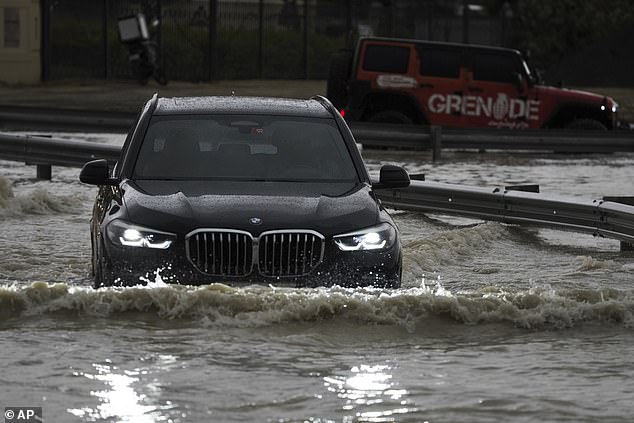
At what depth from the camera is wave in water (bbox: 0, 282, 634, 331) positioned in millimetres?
9828

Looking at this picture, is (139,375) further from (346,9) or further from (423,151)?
(346,9)

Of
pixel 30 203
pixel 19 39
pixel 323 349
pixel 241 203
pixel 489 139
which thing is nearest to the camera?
pixel 323 349

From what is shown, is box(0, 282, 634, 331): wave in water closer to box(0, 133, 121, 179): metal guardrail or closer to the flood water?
the flood water

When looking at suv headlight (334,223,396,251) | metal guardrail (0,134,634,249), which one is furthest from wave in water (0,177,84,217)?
suv headlight (334,223,396,251)

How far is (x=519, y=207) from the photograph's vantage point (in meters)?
16.1

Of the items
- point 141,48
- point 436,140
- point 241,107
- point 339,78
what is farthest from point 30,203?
point 141,48

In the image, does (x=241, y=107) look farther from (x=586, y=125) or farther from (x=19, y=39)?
(x=19, y=39)

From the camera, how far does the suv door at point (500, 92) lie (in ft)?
96.7

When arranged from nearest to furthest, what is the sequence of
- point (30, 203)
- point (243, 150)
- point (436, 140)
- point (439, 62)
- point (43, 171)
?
point (243, 150), point (30, 203), point (43, 171), point (436, 140), point (439, 62)

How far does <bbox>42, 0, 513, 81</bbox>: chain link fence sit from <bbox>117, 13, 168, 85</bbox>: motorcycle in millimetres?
956

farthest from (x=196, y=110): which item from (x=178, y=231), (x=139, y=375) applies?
(x=139, y=375)

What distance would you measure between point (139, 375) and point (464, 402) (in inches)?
63.1

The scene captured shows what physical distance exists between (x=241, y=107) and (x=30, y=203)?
22.5 ft

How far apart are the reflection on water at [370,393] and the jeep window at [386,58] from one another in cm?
2053
